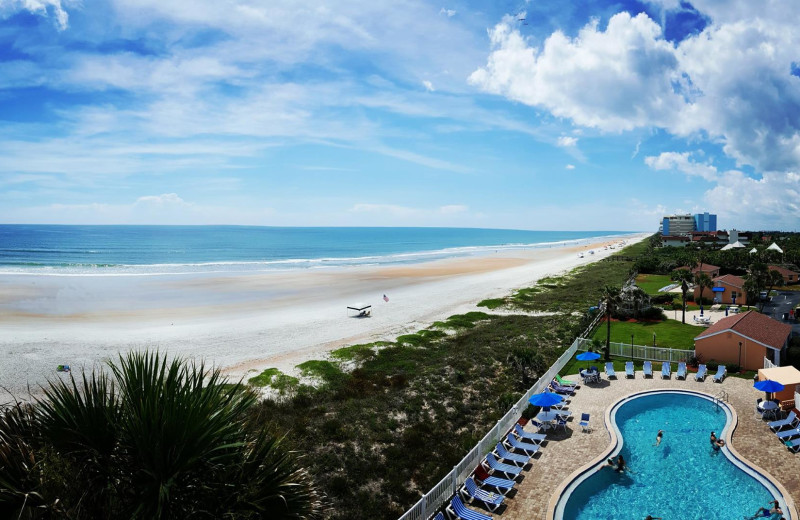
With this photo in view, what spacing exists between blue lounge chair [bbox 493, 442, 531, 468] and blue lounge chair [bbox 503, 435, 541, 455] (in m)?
0.32

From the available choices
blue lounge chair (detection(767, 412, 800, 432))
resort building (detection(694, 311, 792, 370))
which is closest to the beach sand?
resort building (detection(694, 311, 792, 370))

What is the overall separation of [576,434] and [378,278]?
52.7 meters

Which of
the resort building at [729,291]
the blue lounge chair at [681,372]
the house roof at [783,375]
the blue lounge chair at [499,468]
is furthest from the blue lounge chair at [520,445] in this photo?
the resort building at [729,291]

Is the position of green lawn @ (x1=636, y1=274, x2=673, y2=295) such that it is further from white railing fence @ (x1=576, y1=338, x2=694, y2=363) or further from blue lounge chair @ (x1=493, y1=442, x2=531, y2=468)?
blue lounge chair @ (x1=493, y1=442, x2=531, y2=468)

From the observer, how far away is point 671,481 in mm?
14562

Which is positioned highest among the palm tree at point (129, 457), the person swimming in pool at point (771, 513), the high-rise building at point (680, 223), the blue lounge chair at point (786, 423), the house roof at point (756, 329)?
the high-rise building at point (680, 223)

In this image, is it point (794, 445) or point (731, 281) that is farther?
point (731, 281)

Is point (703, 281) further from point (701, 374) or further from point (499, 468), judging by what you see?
point (499, 468)

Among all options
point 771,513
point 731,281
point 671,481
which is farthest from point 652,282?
point 771,513

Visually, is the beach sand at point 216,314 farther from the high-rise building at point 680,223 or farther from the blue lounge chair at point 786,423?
the high-rise building at point 680,223

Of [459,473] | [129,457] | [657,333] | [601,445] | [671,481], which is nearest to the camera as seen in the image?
[129,457]

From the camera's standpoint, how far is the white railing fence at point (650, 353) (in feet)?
85.0

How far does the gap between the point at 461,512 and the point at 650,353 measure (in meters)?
19.7

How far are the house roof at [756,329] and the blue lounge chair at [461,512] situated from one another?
20160 mm
